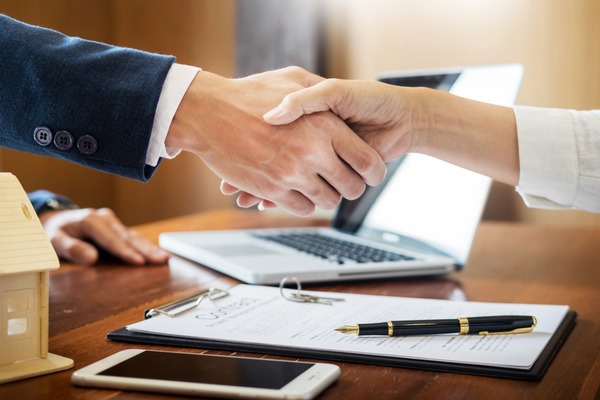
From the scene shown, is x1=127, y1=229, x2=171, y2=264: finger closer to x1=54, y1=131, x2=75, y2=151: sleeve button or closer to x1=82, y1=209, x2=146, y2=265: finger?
x1=82, y1=209, x2=146, y2=265: finger

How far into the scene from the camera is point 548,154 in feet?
3.22

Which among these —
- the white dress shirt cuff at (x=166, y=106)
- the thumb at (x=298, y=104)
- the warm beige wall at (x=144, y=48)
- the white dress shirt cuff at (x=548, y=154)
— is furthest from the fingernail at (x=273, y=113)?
the warm beige wall at (x=144, y=48)

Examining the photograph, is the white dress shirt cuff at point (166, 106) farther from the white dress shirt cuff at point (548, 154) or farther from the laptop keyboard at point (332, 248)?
the white dress shirt cuff at point (548, 154)

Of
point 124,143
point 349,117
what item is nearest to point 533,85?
point 349,117

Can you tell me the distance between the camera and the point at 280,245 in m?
1.26

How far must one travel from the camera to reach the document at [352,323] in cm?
68

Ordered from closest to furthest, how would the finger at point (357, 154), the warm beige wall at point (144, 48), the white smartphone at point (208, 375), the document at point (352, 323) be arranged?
1. the white smartphone at point (208, 375)
2. the document at point (352, 323)
3. the finger at point (357, 154)
4. the warm beige wall at point (144, 48)

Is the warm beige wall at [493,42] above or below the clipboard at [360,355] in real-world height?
above

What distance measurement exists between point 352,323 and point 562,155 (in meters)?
0.40

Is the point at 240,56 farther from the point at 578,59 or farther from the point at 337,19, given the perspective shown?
the point at 578,59

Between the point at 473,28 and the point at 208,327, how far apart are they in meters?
1.54

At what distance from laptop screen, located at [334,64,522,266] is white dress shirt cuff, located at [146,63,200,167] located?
50 centimetres

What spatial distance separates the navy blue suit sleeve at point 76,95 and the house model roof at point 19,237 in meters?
0.23

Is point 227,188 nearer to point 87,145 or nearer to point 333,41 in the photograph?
point 87,145
